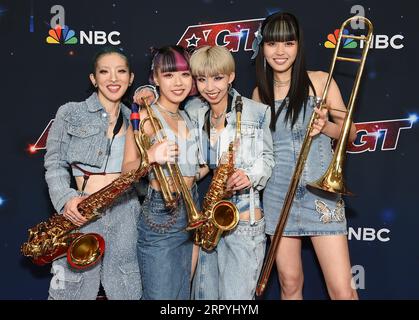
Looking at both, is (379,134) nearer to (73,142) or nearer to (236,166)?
(236,166)

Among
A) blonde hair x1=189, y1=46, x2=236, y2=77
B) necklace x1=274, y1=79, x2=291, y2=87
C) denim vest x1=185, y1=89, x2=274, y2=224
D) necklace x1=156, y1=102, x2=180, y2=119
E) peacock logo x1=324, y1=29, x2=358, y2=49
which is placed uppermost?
peacock logo x1=324, y1=29, x2=358, y2=49

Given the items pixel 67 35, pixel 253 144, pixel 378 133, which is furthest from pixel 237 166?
pixel 67 35

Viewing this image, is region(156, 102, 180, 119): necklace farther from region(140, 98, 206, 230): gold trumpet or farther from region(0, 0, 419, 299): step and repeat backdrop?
region(0, 0, 419, 299): step and repeat backdrop

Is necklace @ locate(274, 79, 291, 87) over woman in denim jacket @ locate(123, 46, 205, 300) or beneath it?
over

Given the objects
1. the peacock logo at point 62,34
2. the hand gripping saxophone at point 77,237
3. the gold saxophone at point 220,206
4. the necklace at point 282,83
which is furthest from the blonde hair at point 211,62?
the peacock logo at point 62,34

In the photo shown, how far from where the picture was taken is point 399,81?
355 centimetres

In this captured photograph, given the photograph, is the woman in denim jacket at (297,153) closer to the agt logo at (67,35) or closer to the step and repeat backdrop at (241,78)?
the step and repeat backdrop at (241,78)

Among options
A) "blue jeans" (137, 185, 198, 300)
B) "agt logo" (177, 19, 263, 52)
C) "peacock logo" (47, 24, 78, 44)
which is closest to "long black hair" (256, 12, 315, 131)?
"agt logo" (177, 19, 263, 52)

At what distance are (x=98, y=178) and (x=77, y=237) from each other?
0.40 meters

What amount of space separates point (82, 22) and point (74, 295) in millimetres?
1931

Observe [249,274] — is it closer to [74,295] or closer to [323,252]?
[323,252]

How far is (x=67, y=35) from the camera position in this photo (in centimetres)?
356

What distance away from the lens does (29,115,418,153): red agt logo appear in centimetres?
358
